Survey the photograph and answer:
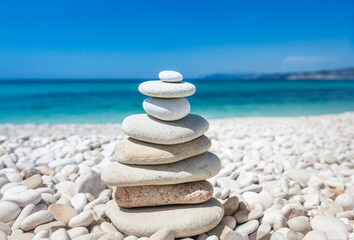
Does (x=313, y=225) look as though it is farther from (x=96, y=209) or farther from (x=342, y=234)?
(x=96, y=209)

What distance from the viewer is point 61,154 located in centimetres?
483

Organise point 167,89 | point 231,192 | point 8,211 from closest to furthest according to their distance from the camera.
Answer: point 167,89 → point 8,211 → point 231,192

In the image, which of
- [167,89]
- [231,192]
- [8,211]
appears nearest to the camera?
[167,89]

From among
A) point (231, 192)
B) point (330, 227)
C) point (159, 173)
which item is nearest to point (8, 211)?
point (159, 173)

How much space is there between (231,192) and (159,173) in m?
1.34

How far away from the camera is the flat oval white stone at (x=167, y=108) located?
8.16 ft

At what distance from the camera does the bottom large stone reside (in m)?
2.39

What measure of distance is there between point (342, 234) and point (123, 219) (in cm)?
179

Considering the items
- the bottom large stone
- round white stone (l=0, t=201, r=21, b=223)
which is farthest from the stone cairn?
round white stone (l=0, t=201, r=21, b=223)

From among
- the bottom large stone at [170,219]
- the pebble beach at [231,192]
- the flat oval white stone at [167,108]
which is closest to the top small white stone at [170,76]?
the flat oval white stone at [167,108]

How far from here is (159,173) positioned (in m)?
2.48

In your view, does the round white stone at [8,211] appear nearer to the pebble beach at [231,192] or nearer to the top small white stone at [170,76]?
the pebble beach at [231,192]

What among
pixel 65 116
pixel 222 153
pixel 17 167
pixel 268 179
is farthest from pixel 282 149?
pixel 65 116

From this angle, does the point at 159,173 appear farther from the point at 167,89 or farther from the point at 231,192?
the point at 231,192
